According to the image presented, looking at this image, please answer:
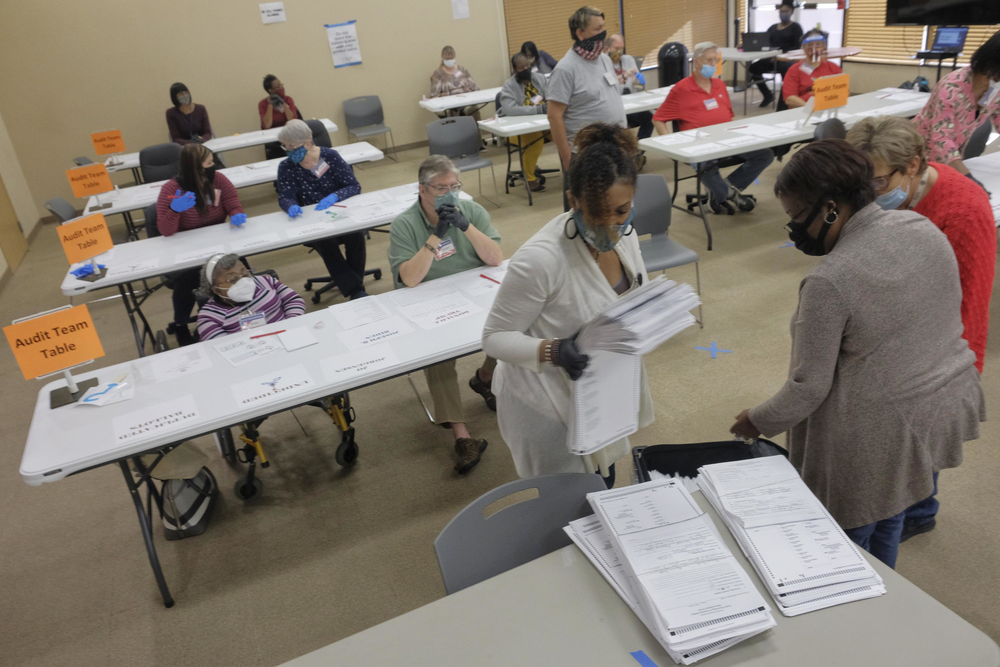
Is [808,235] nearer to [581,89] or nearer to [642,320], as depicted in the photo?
[642,320]

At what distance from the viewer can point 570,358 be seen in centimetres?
155

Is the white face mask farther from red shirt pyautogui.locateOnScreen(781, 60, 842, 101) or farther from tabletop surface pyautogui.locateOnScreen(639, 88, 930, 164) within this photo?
red shirt pyautogui.locateOnScreen(781, 60, 842, 101)

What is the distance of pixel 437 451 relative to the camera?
3.08m

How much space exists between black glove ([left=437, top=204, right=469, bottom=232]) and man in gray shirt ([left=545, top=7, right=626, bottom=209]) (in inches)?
63.0

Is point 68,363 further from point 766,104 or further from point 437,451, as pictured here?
point 766,104

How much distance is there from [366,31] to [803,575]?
8.51m

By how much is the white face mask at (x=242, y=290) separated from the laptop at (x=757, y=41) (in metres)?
8.18

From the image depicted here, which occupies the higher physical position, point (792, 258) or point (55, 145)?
point (55, 145)

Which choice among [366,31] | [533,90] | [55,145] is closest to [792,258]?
[533,90]

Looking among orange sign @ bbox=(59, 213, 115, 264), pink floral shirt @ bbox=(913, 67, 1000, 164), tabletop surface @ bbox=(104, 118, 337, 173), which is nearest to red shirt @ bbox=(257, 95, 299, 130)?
tabletop surface @ bbox=(104, 118, 337, 173)

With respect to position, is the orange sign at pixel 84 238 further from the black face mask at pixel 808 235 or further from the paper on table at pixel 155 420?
the black face mask at pixel 808 235

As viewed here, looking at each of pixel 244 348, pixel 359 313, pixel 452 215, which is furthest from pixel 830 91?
pixel 244 348

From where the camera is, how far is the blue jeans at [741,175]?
520 cm

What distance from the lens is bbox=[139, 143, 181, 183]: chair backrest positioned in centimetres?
608
